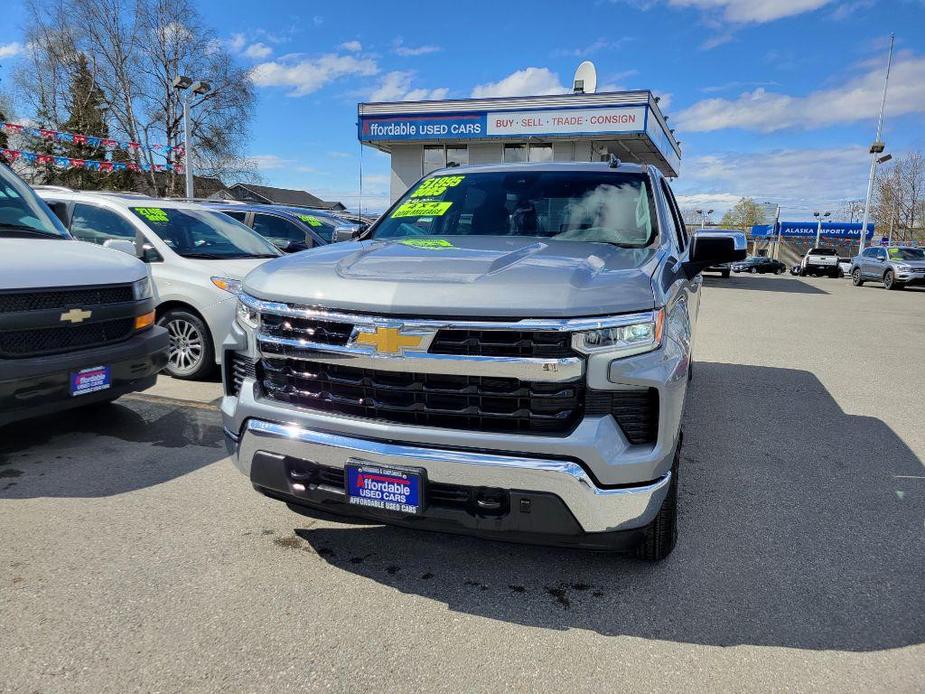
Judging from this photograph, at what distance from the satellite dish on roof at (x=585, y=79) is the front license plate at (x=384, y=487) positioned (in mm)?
24373

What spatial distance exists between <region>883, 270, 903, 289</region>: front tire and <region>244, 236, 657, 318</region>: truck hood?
26896mm

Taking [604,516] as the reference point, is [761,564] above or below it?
below

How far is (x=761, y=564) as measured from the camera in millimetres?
3072

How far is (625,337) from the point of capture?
2395mm

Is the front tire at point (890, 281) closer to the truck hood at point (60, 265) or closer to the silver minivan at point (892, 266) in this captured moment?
the silver minivan at point (892, 266)

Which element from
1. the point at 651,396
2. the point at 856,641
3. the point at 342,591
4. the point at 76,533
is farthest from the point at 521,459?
the point at 76,533

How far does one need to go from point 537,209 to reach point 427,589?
2306mm

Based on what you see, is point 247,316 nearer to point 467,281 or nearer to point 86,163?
point 467,281

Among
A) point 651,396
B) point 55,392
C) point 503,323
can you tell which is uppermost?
point 503,323

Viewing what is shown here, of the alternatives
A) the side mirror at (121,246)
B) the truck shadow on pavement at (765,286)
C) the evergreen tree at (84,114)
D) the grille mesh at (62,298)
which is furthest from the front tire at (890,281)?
the evergreen tree at (84,114)

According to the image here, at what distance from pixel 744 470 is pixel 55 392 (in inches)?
177

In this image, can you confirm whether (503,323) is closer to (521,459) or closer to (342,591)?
(521,459)

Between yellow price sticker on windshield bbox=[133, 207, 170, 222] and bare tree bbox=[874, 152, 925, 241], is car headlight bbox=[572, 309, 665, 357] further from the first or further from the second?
bare tree bbox=[874, 152, 925, 241]

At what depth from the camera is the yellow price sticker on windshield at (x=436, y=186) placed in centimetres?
442
